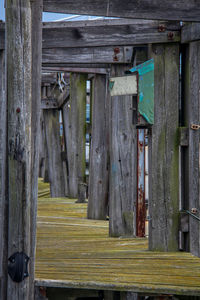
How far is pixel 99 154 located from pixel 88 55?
1.70 meters

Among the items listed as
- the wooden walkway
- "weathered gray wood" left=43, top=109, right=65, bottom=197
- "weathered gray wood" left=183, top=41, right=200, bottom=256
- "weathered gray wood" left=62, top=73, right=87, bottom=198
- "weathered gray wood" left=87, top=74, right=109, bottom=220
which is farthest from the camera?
"weathered gray wood" left=43, top=109, right=65, bottom=197

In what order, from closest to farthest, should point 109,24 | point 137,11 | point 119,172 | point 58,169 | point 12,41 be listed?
point 12,41
point 137,11
point 109,24
point 119,172
point 58,169

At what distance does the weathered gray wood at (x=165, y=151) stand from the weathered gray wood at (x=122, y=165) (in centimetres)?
80

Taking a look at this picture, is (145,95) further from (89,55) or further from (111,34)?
(89,55)

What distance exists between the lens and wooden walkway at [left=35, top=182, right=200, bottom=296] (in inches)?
122

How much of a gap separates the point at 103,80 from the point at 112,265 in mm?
3413

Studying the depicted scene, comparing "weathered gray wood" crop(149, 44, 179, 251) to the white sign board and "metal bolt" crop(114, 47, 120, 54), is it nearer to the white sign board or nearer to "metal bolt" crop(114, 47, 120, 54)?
the white sign board

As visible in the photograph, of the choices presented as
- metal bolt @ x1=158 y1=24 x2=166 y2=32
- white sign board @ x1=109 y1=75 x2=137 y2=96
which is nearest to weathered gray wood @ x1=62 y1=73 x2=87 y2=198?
white sign board @ x1=109 y1=75 x2=137 y2=96

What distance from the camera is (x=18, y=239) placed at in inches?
116

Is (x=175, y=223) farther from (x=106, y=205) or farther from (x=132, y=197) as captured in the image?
(x=106, y=205)

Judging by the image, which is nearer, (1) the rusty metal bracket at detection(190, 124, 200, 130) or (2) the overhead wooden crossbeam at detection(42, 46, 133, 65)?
(1) the rusty metal bracket at detection(190, 124, 200, 130)

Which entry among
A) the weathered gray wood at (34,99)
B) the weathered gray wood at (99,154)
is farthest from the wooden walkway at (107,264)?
the weathered gray wood at (99,154)

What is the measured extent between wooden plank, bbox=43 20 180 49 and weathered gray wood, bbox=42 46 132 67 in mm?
329

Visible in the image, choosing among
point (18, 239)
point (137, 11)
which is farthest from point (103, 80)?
point (18, 239)
